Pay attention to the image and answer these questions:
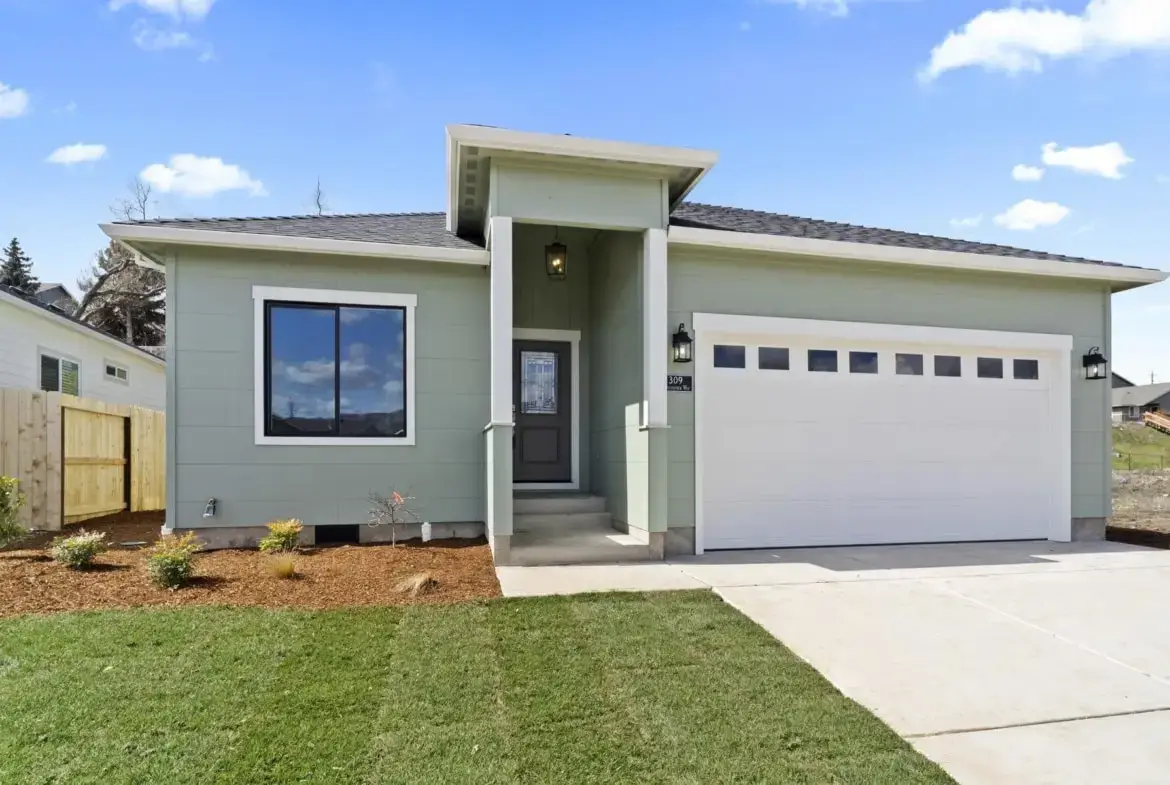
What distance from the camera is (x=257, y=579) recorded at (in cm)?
540

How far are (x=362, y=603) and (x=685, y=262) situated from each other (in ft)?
15.0

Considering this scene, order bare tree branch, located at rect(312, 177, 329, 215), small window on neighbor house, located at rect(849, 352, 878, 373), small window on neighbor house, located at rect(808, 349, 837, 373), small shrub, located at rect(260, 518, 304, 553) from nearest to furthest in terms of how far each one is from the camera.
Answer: small shrub, located at rect(260, 518, 304, 553) < small window on neighbor house, located at rect(808, 349, 837, 373) < small window on neighbor house, located at rect(849, 352, 878, 373) < bare tree branch, located at rect(312, 177, 329, 215)

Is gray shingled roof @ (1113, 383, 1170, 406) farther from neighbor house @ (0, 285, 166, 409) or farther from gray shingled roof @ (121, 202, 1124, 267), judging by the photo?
neighbor house @ (0, 285, 166, 409)

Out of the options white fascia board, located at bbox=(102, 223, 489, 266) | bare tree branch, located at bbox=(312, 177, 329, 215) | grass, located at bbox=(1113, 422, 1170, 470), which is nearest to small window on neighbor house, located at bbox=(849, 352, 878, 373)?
white fascia board, located at bbox=(102, 223, 489, 266)

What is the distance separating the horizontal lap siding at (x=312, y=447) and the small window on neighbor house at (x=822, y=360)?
3.70 m

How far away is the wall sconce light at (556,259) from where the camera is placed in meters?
7.91

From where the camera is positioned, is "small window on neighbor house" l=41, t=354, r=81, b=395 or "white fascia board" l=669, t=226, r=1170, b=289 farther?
"small window on neighbor house" l=41, t=354, r=81, b=395

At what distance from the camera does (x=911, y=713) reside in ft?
10.6

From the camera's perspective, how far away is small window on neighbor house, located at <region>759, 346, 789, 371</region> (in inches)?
288

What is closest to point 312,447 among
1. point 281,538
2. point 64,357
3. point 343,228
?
point 281,538

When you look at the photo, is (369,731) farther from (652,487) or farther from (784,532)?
(784,532)

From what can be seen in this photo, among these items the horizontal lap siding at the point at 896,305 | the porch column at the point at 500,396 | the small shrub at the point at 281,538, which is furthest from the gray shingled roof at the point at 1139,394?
the small shrub at the point at 281,538

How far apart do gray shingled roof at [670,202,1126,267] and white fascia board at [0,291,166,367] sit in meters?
9.96

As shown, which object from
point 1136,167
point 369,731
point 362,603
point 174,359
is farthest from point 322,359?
point 1136,167
